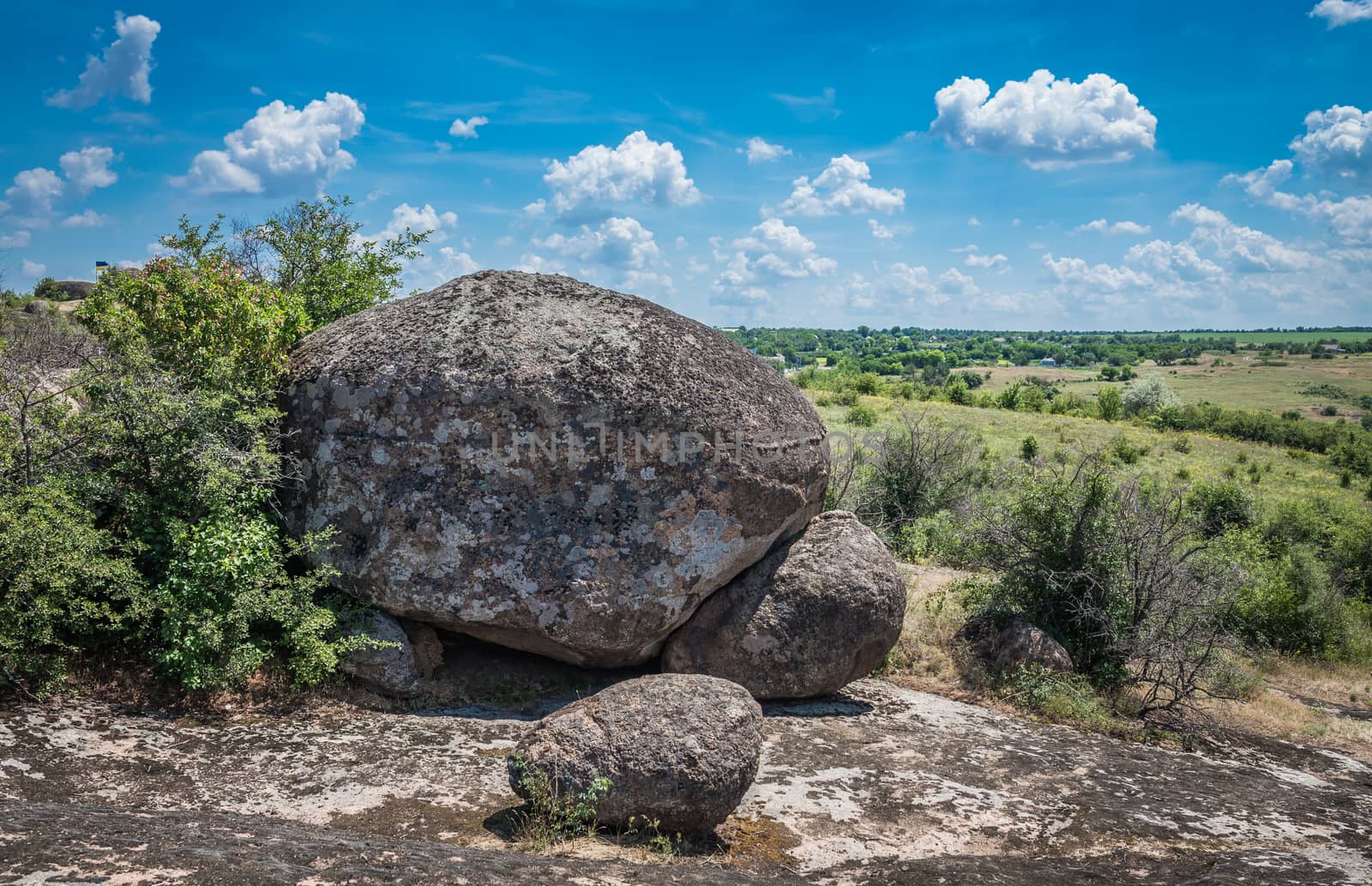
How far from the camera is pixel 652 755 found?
21.7 ft

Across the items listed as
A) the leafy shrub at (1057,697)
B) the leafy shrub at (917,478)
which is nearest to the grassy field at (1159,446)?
the leafy shrub at (917,478)

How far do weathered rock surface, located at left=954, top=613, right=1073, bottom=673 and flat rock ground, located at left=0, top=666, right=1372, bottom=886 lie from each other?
204 centimetres

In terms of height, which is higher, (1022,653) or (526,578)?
(526,578)

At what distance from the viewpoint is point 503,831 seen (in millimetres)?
6516

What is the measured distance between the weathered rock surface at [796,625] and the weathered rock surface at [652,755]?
103 inches

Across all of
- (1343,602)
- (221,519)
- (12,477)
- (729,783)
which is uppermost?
(12,477)

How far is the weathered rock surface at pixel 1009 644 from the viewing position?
1162 cm

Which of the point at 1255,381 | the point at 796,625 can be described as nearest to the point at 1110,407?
the point at 1255,381

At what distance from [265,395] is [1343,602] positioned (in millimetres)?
21302

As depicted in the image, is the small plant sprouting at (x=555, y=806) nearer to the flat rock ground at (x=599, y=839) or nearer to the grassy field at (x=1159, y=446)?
the flat rock ground at (x=599, y=839)

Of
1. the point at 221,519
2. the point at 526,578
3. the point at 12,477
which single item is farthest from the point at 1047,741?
the point at 12,477

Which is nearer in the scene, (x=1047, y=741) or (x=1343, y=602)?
(x=1047, y=741)

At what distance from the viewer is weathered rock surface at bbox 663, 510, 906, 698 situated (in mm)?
9734

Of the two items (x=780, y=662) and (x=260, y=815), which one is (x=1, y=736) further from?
(x=780, y=662)
